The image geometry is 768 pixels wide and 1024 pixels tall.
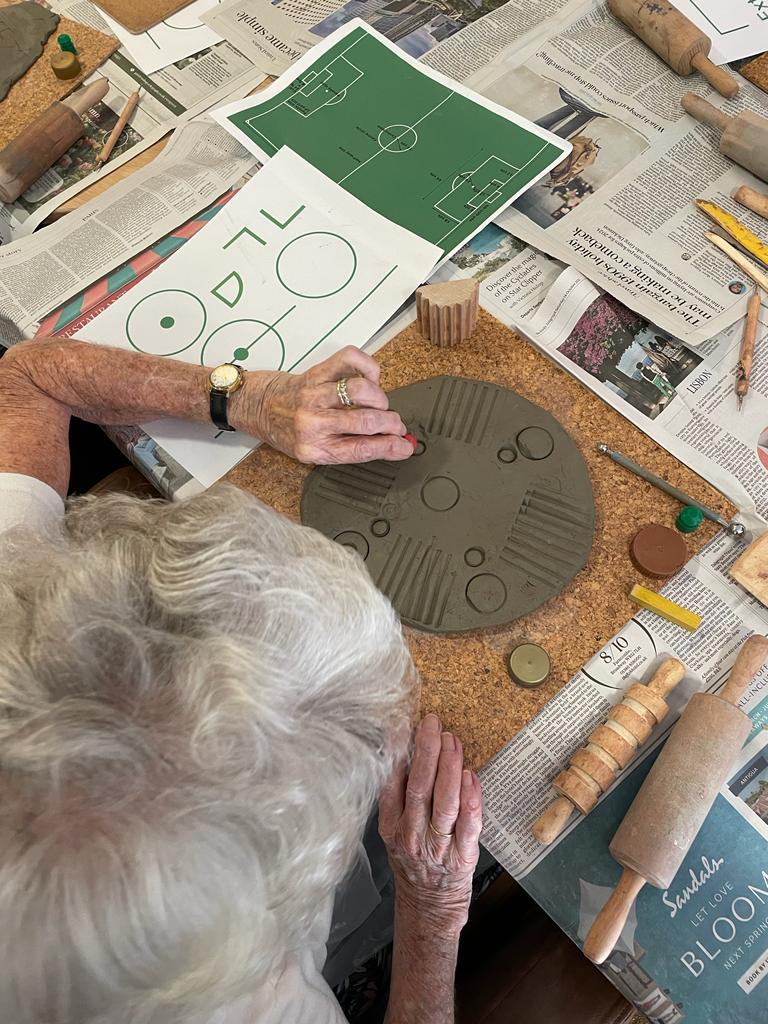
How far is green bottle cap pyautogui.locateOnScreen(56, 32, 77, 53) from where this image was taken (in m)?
1.25

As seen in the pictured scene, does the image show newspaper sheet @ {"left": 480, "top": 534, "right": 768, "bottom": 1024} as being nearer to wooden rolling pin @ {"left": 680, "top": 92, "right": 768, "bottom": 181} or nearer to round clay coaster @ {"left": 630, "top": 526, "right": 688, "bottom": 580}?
round clay coaster @ {"left": 630, "top": 526, "right": 688, "bottom": 580}

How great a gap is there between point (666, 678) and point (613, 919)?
0.23 meters

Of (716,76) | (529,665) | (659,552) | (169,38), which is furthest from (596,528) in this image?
(169,38)

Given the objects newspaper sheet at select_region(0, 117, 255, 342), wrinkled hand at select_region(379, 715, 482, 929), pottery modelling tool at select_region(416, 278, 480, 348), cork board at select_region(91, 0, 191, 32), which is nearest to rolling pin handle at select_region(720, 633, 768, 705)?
wrinkled hand at select_region(379, 715, 482, 929)

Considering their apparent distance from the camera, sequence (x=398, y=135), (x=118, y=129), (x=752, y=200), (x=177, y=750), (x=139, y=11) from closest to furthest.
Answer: (x=177, y=750), (x=752, y=200), (x=398, y=135), (x=118, y=129), (x=139, y=11)

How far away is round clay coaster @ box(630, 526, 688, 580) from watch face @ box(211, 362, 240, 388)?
0.51 meters

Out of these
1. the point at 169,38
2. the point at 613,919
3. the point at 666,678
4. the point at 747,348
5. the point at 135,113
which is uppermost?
the point at 747,348

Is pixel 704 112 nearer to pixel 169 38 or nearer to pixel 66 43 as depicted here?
pixel 169 38

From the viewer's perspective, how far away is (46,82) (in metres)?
1.28

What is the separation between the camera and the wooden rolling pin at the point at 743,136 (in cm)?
98

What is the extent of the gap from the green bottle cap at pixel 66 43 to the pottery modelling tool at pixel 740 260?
1114 mm

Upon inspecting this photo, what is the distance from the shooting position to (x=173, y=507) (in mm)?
603

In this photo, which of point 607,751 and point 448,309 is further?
point 448,309

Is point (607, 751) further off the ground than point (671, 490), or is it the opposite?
point (671, 490)
